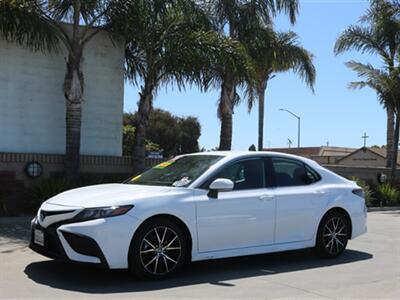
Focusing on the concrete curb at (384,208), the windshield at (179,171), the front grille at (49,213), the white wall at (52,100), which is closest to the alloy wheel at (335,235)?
the windshield at (179,171)

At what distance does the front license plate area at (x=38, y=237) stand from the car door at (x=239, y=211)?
181cm

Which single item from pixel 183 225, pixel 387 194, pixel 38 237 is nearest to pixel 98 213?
pixel 38 237

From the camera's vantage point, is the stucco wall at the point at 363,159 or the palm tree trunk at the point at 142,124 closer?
the palm tree trunk at the point at 142,124

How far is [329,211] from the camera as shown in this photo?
8.21 metres

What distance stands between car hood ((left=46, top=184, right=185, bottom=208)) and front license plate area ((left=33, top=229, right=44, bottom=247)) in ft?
1.21

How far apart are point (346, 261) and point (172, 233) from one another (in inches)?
113

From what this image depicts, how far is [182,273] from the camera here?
23.1ft

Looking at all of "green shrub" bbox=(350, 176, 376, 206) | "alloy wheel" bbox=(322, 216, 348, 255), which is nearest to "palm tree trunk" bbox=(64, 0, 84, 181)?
"alloy wheel" bbox=(322, 216, 348, 255)

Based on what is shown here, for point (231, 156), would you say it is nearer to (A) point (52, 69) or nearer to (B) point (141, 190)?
(B) point (141, 190)

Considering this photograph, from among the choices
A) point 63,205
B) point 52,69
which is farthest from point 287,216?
point 52,69

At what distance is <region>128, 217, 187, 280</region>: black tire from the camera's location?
6422 millimetres

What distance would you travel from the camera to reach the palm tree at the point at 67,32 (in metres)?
12.3

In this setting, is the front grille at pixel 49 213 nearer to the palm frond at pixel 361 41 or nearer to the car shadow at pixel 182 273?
the car shadow at pixel 182 273

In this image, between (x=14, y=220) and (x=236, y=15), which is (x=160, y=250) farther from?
(x=236, y=15)
